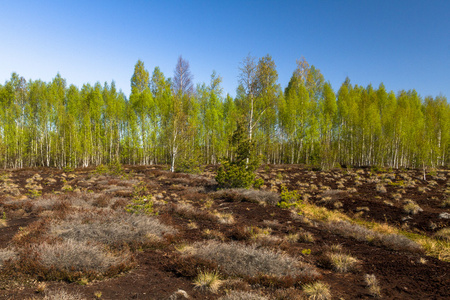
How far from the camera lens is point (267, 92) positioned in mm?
16250

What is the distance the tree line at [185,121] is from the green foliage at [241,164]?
11.5 meters

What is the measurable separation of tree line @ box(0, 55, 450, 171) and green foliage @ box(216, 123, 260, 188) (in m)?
11.5

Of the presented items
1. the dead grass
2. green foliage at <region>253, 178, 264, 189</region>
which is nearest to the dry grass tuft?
the dead grass

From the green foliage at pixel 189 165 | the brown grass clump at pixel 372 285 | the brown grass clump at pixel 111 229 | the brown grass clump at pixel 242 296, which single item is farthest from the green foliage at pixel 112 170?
the brown grass clump at pixel 372 285

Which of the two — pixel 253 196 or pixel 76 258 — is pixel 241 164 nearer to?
pixel 253 196

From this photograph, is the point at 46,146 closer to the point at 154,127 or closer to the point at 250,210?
the point at 154,127

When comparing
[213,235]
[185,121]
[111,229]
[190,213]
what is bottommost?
[190,213]

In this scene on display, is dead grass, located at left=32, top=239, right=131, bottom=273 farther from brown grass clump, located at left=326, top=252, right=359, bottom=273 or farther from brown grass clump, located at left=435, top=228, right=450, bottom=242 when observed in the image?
brown grass clump, located at left=435, top=228, right=450, bottom=242

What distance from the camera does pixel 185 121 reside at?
2427cm

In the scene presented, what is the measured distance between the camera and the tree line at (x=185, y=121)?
29.6 metres

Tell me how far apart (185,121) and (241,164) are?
12.7 metres

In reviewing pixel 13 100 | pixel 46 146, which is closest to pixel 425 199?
pixel 46 146

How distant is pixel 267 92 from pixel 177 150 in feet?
39.9

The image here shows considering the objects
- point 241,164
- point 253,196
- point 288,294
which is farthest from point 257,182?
point 288,294
